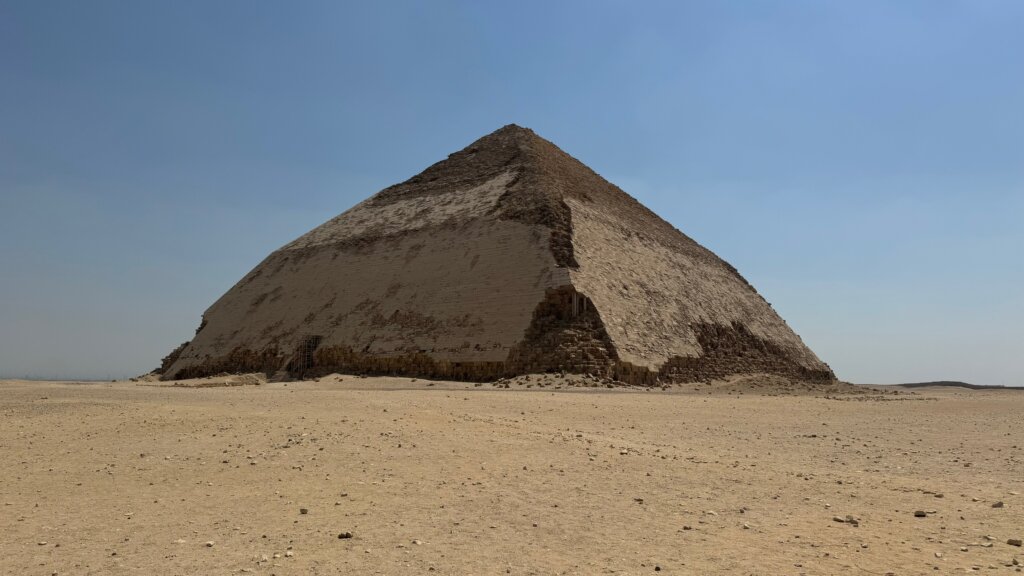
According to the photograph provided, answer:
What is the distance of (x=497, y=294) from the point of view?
22141 mm

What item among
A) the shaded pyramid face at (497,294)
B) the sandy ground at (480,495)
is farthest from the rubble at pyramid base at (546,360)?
the sandy ground at (480,495)

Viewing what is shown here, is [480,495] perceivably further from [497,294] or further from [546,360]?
[497,294]

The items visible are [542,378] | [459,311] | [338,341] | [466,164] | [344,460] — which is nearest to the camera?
[344,460]

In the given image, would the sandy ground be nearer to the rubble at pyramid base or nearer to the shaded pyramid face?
the rubble at pyramid base

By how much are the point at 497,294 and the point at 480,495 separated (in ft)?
54.5

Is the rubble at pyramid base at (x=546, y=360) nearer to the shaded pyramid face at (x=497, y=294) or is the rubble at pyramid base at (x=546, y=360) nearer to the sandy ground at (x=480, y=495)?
the shaded pyramid face at (x=497, y=294)

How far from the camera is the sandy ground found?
162 inches

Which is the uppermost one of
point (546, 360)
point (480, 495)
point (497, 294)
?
point (497, 294)

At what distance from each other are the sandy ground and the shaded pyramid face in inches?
416

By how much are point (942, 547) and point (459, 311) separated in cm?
1863

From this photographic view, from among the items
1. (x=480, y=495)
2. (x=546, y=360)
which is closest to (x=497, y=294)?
(x=546, y=360)

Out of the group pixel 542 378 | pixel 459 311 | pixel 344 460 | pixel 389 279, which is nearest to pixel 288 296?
pixel 389 279

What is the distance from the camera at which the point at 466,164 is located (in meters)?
33.7

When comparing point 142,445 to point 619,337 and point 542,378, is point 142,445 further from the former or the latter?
point 619,337
